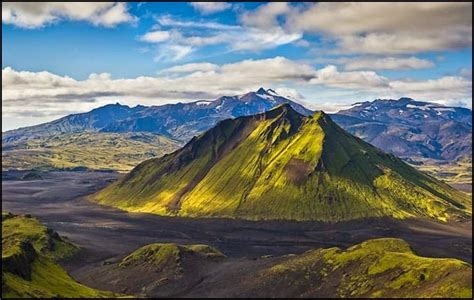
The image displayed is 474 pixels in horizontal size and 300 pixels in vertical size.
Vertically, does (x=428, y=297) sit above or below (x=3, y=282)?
below

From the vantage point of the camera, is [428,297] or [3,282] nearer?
[3,282]

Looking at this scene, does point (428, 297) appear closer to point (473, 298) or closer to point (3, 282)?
point (473, 298)

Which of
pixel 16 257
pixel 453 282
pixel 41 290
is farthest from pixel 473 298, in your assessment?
pixel 16 257

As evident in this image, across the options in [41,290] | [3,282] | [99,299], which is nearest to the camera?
[3,282]

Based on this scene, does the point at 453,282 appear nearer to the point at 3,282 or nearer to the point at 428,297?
the point at 428,297

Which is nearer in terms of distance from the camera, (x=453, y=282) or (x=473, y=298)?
(x=473, y=298)

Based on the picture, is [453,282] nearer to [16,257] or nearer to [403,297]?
[403,297]

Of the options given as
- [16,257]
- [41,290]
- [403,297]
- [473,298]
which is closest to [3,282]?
[41,290]

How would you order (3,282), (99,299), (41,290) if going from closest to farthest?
1. (3,282)
2. (41,290)
3. (99,299)
